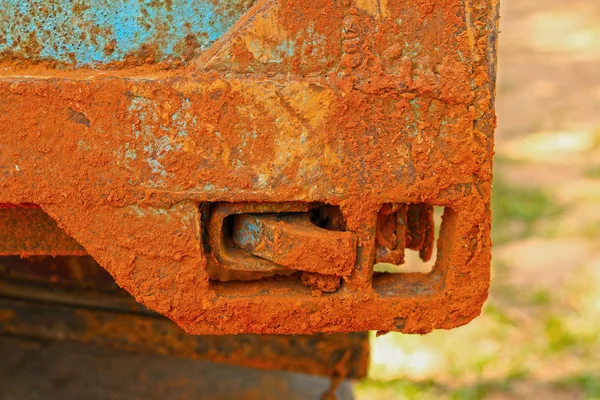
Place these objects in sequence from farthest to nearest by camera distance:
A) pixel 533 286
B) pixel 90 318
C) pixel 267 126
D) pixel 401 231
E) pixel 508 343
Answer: pixel 533 286 < pixel 508 343 < pixel 90 318 < pixel 401 231 < pixel 267 126

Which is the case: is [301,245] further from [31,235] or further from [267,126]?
[31,235]

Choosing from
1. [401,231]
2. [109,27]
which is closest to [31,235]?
[109,27]

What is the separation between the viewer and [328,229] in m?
1.31

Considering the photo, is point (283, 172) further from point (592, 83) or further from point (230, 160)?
point (592, 83)

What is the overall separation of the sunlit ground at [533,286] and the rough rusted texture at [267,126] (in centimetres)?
176

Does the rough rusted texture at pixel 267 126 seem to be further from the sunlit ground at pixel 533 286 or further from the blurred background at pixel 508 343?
the sunlit ground at pixel 533 286

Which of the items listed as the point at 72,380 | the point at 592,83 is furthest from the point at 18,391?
the point at 592,83

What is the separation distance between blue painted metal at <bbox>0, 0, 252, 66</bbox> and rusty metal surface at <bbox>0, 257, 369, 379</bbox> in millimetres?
869

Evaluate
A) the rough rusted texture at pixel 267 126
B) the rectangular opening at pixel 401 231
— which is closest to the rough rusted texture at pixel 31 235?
the rough rusted texture at pixel 267 126

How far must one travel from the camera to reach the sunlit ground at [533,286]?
2.86 m

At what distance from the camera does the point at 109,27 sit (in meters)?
1.23

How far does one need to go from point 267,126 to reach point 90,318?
1048 mm

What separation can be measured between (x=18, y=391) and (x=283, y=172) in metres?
1.48

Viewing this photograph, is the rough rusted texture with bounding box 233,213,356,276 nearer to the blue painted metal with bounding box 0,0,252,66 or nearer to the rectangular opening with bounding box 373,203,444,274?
the rectangular opening with bounding box 373,203,444,274
